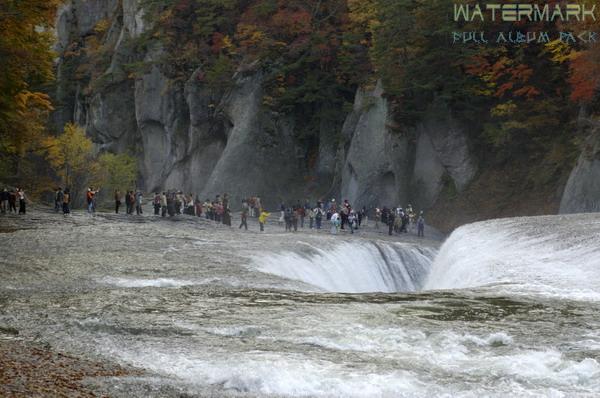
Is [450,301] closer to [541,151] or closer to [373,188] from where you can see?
[541,151]

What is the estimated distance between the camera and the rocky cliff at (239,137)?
48719 millimetres

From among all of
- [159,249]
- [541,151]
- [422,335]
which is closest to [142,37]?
[541,151]

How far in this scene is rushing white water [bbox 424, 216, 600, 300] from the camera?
16781mm

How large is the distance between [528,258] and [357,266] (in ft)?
27.4

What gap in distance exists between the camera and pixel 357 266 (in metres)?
27.7

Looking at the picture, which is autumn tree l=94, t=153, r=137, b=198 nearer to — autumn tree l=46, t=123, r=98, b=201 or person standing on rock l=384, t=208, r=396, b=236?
autumn tree l=46, t=123, r=98, b=201

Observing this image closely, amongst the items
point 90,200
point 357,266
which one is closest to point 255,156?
point 90,200

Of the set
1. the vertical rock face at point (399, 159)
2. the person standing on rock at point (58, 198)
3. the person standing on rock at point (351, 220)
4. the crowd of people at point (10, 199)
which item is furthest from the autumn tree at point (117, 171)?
the person standing on rock at point (351, 220)

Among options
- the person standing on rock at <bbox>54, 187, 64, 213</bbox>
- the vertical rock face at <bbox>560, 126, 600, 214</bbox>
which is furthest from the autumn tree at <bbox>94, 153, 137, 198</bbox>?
the vertical rock face at <bbox>560, 126, 600, 214</bbox>

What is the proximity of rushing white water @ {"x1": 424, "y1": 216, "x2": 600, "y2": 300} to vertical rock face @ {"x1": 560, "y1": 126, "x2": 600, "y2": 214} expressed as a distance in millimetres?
8979

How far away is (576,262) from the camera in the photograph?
62.0ft

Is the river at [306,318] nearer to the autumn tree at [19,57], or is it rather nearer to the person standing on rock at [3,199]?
the autumn tree at [19,57]

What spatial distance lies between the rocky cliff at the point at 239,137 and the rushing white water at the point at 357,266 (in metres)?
11.4

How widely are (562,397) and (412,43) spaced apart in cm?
4142
